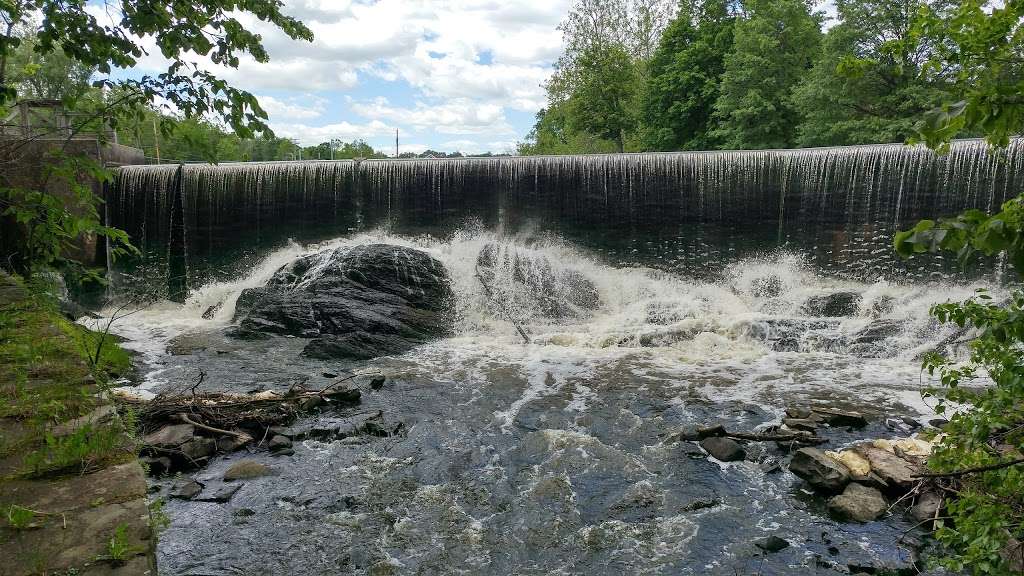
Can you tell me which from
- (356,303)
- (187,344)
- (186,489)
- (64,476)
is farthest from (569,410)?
(187,344)

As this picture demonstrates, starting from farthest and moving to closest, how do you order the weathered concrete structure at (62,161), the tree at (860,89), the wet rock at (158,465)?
the tree at (860,89) < the weathered concrete structure at (62,161) < the wet rock at (158,465)

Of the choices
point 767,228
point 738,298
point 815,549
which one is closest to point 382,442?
point 815,549

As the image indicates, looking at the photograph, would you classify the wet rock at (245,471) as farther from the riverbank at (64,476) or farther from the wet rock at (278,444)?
the riverbank at (64,476)

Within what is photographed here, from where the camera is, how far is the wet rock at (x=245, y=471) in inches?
258

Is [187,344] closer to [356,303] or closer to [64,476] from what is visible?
[356,303]

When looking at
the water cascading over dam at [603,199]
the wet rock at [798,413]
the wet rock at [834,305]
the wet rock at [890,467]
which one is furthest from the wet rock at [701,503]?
the water cascading over dam at [603,199]

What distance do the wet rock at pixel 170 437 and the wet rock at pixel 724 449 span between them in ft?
18.9

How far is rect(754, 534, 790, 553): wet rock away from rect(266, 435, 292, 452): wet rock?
197 inches

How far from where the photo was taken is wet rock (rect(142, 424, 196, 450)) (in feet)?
22.3

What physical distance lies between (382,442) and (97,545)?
536cm

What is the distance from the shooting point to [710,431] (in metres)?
7.71

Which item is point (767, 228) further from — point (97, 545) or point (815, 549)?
point (97, 545)

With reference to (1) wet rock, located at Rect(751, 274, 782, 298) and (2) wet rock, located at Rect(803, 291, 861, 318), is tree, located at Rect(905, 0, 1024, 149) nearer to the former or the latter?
(2) wet rock, located at Rect(803, 291, 861, 318)

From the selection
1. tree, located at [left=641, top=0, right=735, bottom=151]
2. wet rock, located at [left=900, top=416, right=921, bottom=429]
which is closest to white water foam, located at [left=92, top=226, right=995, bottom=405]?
wet rock, located at [left=900, top=416, right=921, bottom=429]
